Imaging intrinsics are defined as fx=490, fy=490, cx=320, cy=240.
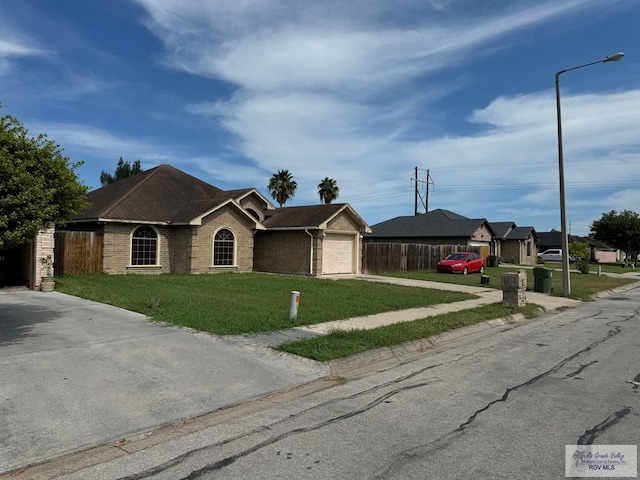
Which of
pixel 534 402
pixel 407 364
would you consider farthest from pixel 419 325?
pixel 534 402

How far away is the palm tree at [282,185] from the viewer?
54.2m

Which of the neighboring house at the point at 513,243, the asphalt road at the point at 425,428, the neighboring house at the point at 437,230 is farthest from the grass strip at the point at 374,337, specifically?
the neighboring house at the point at 513,243

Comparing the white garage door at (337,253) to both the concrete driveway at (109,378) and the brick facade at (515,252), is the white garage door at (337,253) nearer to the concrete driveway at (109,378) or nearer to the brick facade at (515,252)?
the concrete driveway at (109,378)

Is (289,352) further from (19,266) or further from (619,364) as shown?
(19,266)

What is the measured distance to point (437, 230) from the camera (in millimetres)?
46844

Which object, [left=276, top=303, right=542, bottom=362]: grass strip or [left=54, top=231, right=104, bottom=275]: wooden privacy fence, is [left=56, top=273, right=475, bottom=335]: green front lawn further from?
[left=276, top=303, right=542, bottom=362]: grass strip

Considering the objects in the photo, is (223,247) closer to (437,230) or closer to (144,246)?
(144,246)

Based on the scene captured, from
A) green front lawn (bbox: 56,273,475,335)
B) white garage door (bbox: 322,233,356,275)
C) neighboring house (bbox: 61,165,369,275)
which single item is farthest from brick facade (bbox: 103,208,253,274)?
white garage door (bbox: 322,233,356,275)

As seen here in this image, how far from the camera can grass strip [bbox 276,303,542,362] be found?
7.82m

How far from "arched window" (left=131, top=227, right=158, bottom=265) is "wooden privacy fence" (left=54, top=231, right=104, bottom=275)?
157cm

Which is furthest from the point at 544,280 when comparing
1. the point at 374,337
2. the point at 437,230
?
the point at 437,230

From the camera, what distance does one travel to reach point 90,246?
67.8 feet

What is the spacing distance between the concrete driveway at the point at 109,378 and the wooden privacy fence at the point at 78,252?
10.8 m

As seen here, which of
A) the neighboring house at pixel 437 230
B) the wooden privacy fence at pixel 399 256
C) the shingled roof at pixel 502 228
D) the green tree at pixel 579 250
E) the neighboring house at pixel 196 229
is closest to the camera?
the neighboring house at pixel 196 229
